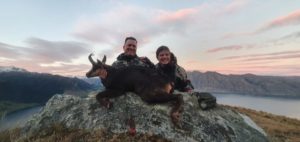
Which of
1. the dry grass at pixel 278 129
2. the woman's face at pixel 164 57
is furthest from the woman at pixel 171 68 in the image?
the dry grass at pixel 278 129

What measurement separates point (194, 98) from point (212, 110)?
2.30ft

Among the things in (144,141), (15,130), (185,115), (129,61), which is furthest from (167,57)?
(15,130)

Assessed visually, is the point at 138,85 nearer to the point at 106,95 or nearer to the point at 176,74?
the point at 106,95

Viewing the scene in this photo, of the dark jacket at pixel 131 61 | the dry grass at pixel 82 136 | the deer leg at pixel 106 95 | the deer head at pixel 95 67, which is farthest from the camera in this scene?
the dark jacket at pixel 131 61

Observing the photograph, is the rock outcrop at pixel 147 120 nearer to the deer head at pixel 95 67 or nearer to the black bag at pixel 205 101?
the black bag at pixel 205 101

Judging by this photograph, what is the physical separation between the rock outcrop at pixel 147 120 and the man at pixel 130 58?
1.41 meters

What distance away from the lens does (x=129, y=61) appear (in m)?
10.8

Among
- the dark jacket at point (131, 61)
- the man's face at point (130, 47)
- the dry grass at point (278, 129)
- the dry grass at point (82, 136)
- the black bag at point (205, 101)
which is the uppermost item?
the man's face at point (130, 47)

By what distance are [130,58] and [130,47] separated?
39 centimetres

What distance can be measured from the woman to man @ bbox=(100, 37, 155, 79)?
1.23 feet

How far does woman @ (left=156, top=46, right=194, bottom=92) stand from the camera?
10.5 m

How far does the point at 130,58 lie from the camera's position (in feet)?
35.7

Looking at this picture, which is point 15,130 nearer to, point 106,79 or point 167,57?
point 106,79

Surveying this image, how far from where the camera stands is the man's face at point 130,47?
35.0 feet
